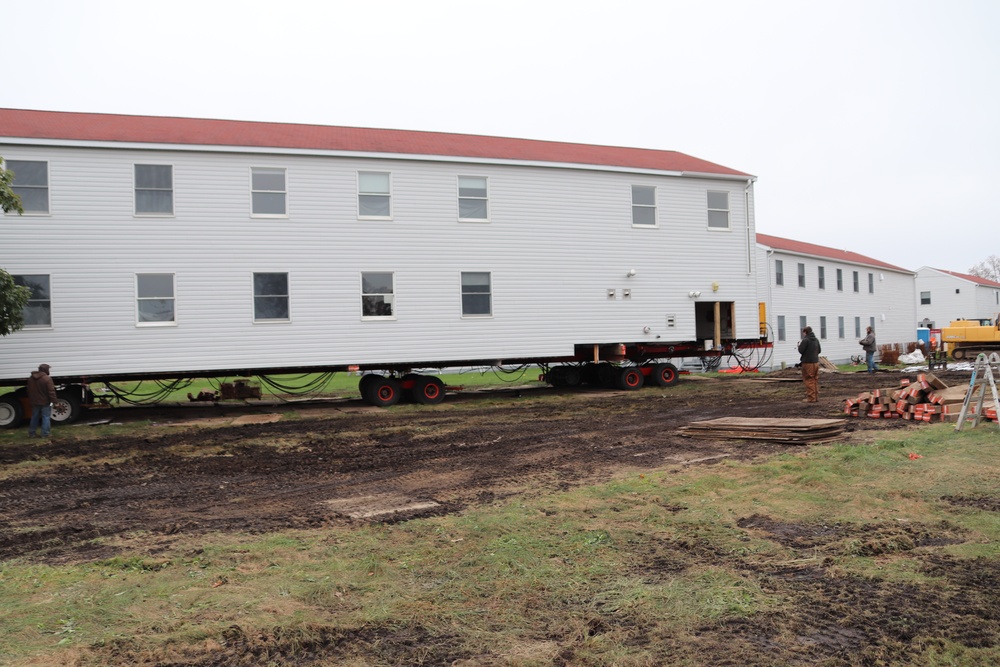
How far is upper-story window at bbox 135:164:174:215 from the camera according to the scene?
58.0 feet

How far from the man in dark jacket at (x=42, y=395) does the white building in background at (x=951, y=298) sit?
55661 mm

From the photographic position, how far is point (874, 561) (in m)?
5.79

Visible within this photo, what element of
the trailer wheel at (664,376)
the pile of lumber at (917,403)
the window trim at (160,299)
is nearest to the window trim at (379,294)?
the window trim at (160,299)

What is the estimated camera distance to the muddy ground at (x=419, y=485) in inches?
175

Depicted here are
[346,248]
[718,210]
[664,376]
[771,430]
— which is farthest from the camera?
[664,376]

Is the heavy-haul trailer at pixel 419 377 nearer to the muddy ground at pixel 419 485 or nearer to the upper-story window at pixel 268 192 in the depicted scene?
the muddy ground at pixel 419 485

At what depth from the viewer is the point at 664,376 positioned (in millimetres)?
23797

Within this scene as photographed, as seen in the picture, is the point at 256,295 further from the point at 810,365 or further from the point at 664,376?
the point at 810,365

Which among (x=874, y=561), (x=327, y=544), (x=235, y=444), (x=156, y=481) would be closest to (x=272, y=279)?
(x=235, y=444)

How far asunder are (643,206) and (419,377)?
879 centimetres

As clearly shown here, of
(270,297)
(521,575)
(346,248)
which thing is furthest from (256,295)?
(521,575)

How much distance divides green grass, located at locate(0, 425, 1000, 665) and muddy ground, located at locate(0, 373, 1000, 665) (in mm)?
168

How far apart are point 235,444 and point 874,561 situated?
10.7m

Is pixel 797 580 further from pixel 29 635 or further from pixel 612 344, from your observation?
pixel 612 344
